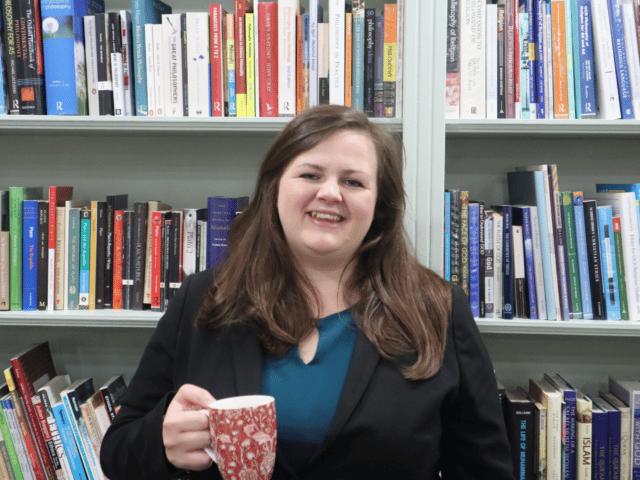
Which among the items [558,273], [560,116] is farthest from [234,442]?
[560,116]

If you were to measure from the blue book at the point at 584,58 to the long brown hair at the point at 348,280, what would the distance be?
0.54m

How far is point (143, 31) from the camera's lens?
146cm

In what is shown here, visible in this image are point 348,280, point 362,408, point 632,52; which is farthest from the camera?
point 632,52

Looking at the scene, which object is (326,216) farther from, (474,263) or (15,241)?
(15,241)

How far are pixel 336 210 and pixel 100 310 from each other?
787 millimetres

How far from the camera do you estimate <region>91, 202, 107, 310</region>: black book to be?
1.49 meters

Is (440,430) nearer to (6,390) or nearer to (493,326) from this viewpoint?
(493,326)

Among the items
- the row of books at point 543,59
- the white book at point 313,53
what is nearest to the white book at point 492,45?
the row of books at point 543,59

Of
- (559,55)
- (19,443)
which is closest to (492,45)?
(559,55)

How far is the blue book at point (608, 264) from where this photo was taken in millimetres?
1406

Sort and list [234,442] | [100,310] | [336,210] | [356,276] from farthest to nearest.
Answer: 1. [100,310]
2. [356,276]
3. [336,210]
4. [234,442]

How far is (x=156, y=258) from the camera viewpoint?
1491 mm

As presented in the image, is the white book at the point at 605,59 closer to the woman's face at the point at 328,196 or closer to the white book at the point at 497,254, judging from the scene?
the white book at the point at 497,254

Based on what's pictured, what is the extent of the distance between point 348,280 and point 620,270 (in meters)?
0.73
